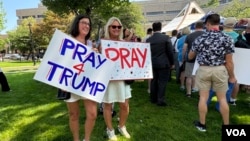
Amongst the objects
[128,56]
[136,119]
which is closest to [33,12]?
[136,119]

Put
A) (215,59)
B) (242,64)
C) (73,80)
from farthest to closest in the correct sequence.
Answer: (242,64)
(215,59)
(73,80)

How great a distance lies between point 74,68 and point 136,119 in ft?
7.39

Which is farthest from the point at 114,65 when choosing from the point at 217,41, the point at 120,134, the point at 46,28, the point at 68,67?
the point at 46,28

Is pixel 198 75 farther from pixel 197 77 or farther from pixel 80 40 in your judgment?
pixel 80 40

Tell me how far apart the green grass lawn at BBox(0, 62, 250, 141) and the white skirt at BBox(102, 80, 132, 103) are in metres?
0.70

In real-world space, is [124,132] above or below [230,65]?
below

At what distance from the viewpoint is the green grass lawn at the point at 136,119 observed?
4.75 metres

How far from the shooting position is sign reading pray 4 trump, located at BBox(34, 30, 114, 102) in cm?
362

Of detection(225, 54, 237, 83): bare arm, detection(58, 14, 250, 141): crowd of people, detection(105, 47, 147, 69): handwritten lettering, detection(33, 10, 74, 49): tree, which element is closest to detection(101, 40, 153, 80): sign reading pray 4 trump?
detection(105, 47, 147, 69): handwritten lettering

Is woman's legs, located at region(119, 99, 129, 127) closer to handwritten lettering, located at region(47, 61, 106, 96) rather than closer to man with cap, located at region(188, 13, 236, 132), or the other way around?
handwritten lettering, located at region(47, 61, 106, 96)

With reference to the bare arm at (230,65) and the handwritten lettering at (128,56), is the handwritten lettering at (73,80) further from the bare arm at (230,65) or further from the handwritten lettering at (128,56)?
the bare arm at (230,65)

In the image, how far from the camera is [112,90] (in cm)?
428

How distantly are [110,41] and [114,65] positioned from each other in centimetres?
37

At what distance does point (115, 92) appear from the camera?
14.1 feet
